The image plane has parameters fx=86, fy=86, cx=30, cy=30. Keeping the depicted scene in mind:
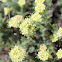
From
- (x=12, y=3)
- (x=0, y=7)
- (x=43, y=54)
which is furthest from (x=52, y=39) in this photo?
(x=0, y=7)

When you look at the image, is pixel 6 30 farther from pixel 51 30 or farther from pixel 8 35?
pixel 51 30

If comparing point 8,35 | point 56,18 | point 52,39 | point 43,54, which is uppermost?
point 56,18

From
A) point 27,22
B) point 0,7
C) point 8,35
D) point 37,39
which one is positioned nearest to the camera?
point 27,22

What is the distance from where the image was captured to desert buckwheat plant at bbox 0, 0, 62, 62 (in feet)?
2.79

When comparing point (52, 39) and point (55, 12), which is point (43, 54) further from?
point (55, 12)

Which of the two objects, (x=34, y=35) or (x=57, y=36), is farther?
(x=34, y=35)

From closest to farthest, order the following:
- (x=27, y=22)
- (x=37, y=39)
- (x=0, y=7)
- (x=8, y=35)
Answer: (x=27, y=22), (x=37, y=39), (x=8, y=35), (x=0, y=7)

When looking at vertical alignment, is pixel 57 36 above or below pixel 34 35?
below

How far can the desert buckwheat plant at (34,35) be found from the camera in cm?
85

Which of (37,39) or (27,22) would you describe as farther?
(37,39)

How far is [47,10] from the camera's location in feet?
4.16

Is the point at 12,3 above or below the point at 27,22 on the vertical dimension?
above

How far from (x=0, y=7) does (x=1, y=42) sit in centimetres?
66

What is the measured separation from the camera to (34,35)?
3.60ft
